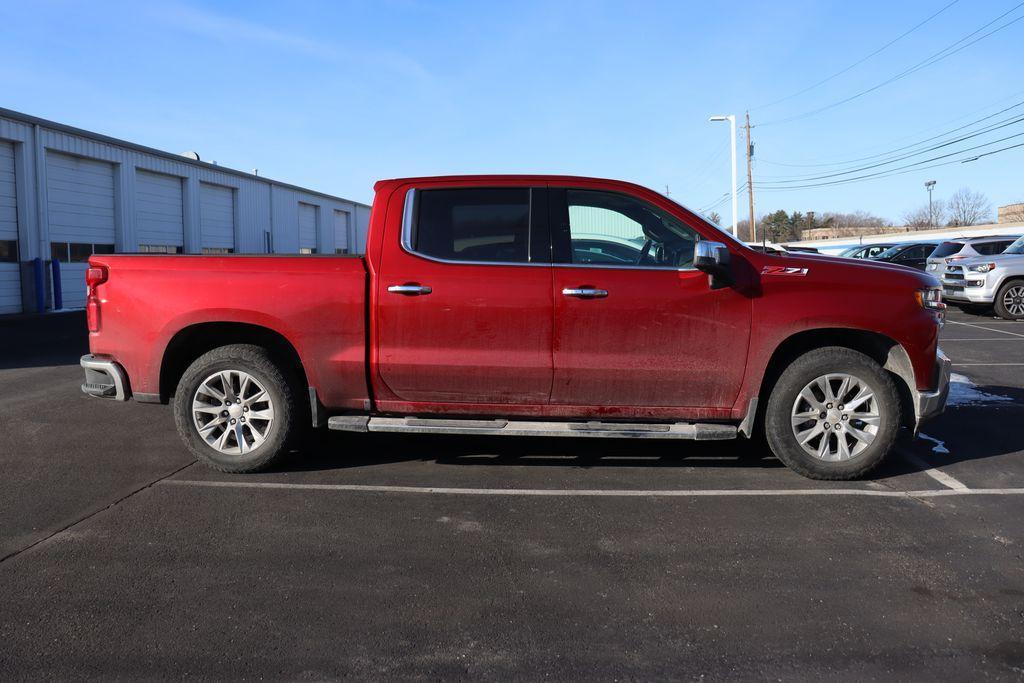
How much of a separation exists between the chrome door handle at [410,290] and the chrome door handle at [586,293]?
3.02ft

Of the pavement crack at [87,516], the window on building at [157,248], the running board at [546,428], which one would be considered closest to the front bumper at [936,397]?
the running board at [546,428]

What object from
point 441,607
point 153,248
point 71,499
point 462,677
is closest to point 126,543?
point 71,499

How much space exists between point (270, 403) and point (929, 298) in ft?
14.9

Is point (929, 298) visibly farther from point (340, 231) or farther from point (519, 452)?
point (340, 231)

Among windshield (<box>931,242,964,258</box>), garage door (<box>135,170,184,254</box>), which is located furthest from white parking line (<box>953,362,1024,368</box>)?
garage door (<box>135,170,184,254</box>)

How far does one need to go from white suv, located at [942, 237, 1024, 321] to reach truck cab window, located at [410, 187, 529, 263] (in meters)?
15.1

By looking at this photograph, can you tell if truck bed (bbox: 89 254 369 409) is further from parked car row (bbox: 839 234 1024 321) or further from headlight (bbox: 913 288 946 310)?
parked car row (bbox: 839 234 1024 321)

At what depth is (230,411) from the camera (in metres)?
5.43

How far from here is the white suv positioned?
A: 16.9 meters

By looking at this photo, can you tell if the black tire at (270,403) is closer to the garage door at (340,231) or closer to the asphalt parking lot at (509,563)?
the asphalt parking lot at (509,563)

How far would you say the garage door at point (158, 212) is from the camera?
2512cm


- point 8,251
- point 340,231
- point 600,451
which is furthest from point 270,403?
point 340,231

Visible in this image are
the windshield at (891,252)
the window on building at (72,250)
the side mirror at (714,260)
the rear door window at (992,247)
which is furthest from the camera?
the windshield at (891,252)

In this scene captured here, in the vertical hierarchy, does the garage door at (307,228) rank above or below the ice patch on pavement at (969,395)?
above
